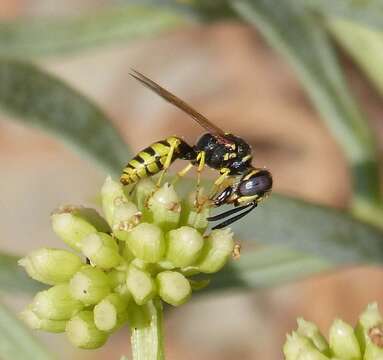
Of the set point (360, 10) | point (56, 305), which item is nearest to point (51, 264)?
point (56, 305)

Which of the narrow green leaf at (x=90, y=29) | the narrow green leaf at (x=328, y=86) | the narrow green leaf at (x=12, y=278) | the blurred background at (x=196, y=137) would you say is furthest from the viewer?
the blurred background at (x=196, y=137)

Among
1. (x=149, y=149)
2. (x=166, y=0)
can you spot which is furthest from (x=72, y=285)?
(x=166, y=0)

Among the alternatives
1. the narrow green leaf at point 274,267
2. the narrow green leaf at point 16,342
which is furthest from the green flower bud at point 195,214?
the narrow green leaf at point 274,267

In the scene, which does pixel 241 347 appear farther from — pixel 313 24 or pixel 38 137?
pixel 313 24

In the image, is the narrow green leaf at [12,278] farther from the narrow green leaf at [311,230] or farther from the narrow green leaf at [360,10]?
the narrow green leaf at [360,10]

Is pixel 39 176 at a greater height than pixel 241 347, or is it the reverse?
pixel 39 176

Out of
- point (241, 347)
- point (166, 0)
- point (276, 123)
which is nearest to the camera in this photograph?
point (166, 0)

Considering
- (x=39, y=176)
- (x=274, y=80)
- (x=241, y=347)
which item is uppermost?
(x=274, y=80)
